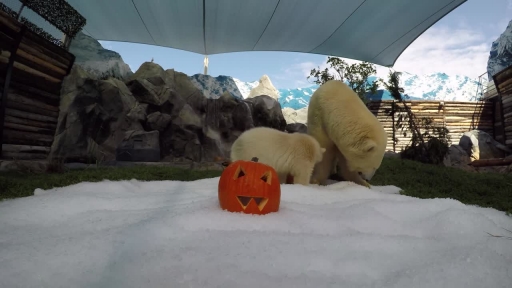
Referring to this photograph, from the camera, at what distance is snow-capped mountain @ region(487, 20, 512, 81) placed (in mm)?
23000

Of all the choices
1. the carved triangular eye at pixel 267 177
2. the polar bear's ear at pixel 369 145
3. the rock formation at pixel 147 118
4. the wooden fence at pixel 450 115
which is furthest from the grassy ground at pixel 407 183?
the wooden fence at pixel 450 115

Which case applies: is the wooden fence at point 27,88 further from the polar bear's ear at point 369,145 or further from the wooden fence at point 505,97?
the wooden fence at point 505,97

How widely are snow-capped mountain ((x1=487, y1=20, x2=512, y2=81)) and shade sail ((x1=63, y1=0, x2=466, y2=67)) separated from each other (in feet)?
61.5

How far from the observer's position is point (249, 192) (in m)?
1.63

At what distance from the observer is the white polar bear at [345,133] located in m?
2.61

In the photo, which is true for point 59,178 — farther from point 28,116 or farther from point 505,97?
point 505,97

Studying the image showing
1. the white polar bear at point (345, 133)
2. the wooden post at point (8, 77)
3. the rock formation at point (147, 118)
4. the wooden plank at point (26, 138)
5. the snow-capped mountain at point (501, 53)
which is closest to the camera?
the white polar bear at point (345, 133)

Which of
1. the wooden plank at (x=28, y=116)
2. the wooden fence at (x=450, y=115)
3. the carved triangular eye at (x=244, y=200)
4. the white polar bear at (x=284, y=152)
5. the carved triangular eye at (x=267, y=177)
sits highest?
the wooden fence at (x=450, y=115)

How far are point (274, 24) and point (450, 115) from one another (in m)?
9.74

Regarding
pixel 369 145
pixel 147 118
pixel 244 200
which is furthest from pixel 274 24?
pixel 244 200

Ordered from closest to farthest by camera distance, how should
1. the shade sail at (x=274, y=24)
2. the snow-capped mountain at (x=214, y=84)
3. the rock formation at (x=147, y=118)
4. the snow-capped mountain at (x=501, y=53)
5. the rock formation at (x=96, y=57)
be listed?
the rock formation at (x=147, y=118) < the shade sail at (x=274, y=24) < the rock formation at (x=96, y=57) < the snow-capped mountain at (x=214, y=84) < the snow-capped mountain at (x=501, y=53)

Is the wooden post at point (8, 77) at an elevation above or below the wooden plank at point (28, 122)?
above

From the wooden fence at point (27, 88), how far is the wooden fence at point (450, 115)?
1170 cm

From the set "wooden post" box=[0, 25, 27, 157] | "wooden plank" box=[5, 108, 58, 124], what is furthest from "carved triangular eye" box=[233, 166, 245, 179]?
"wooden plank" box=[5, 108, 58, 124]
